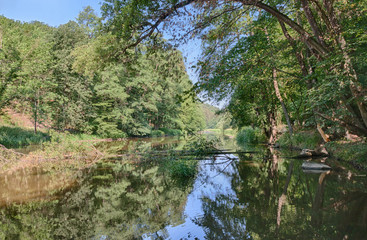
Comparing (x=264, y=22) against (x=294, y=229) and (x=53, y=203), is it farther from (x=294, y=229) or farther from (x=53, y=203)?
(x=53, y=203)

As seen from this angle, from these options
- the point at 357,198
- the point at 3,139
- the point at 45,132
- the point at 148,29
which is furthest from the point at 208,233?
the point at 45,132

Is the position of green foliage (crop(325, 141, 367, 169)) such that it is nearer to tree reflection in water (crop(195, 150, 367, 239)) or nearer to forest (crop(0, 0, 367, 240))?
forest (crop(0, 0, 367, 240))

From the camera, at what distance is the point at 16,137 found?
69.1 feet

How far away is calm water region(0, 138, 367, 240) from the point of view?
13.4 feet

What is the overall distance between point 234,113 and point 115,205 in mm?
16673

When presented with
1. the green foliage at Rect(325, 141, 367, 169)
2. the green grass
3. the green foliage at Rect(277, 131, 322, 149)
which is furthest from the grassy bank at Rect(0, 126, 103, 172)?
the green foliage at Rect(277, 131, 322, 149)

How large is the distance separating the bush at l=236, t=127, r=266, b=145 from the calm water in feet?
57.2

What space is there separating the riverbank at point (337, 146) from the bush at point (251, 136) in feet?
20.1

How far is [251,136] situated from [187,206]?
76.5ft

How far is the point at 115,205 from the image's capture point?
560cm

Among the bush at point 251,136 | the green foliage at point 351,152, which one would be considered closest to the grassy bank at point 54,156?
the green foliage at point 351,152

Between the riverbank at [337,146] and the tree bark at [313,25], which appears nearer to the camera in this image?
the tree bark at [313,25]

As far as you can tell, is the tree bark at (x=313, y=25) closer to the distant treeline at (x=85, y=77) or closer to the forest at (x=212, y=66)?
the forest at (x=212, y=66)

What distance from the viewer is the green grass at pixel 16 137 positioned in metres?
19.0
